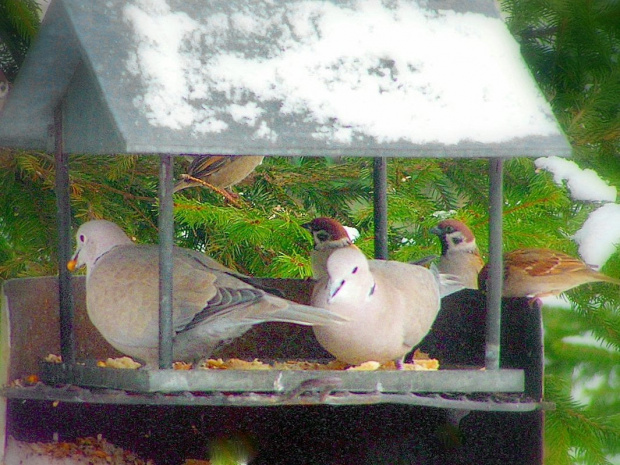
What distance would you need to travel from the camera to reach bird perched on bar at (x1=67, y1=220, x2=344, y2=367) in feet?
7.85

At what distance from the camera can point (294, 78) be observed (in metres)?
2.22

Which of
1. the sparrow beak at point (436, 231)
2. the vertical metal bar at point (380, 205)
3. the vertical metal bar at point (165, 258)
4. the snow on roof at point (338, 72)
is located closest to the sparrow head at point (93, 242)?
the vertical metal bar at point (165, 258)

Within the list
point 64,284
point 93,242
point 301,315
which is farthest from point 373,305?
point 64,284

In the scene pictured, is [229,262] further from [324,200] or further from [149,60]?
[149,60]

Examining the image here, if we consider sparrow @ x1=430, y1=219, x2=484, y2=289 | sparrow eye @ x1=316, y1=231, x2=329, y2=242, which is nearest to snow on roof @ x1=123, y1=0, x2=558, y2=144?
sparrow @ x1=430, y1=219, x2=484, y2=289

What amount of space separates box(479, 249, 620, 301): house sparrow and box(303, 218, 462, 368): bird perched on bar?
1.60 ft

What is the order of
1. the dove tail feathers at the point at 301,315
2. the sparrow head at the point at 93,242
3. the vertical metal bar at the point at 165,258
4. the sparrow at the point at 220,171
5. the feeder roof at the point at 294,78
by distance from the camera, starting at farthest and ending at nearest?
the sparrow at the point at 220,171 → the sparrow head at the point at 93,242 → the dove tail feathers at the point at 301,315 → the vertical metal bar at the point at 165,258 → the feeder roof at the point at 294,78

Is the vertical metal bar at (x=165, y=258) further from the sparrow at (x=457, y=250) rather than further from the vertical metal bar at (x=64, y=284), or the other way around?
the sparrow at (x=457, y=250)

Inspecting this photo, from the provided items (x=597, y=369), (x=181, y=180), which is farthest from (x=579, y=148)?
(x=181, y=180)

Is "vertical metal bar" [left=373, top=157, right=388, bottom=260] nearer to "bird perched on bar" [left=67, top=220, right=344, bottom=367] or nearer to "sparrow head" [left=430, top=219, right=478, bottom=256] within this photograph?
"sparrow head" [left=430, top=219, right=478, bottom=256]

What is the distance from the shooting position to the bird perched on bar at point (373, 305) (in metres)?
2.51

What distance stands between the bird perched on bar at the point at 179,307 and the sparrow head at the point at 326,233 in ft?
2.67

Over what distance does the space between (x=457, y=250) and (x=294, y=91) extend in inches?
55.4

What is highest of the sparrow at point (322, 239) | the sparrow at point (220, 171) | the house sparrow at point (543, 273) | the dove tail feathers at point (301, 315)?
the sparrow at point (220, 171)
